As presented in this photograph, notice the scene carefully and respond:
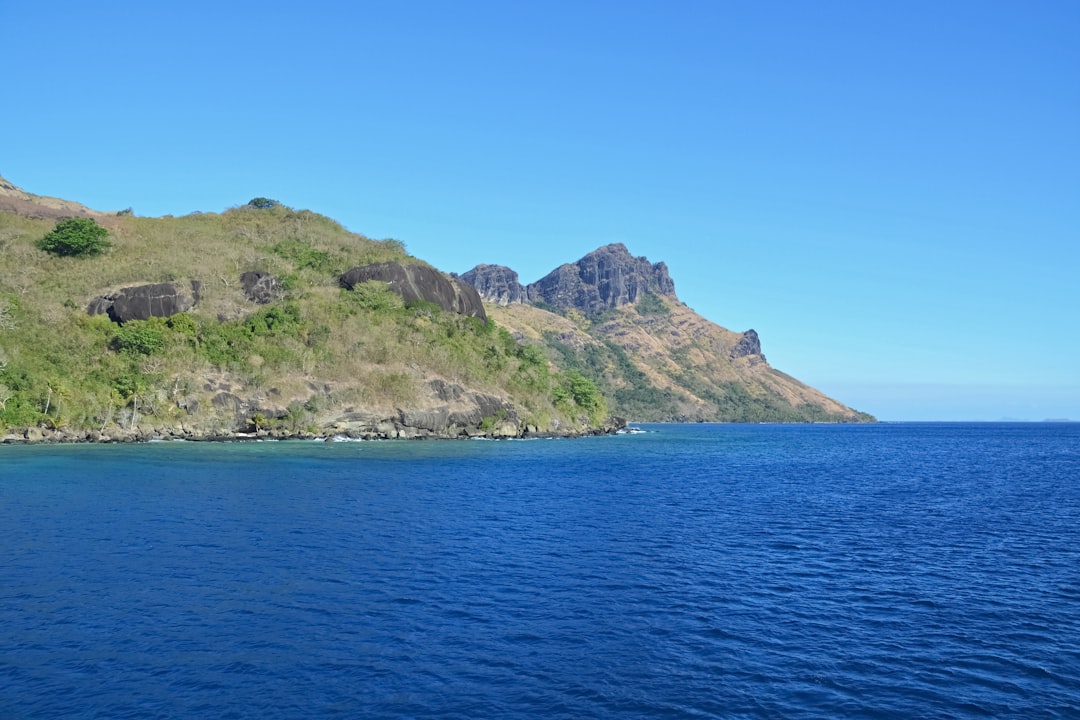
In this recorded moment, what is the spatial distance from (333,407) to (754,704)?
4064 inches

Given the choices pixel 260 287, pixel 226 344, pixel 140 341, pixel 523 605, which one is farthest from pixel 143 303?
pixel 523 605

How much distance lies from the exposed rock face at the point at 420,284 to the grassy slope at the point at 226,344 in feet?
14.0

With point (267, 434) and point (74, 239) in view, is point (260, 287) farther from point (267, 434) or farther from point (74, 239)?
point (267, 434)

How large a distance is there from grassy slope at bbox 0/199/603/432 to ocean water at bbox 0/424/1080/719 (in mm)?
54150

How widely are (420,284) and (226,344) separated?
1682 inches

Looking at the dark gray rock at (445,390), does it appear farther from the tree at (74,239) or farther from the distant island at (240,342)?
the tree at (74,239)

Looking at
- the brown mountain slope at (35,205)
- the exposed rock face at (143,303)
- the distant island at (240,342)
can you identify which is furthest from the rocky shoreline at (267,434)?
the brown mountain slope at (35,205)

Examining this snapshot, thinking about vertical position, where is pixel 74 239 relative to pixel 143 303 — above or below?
above

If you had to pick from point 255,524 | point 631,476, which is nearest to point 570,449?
point 631,476

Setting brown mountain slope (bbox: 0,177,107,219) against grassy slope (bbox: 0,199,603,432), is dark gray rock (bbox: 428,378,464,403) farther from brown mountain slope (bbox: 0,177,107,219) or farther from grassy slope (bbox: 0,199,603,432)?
brown mountain slope (bbox: 0,177,107,219)

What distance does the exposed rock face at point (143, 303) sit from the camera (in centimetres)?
11638

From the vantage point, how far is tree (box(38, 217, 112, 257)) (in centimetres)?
12912

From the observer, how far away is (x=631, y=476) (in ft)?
230

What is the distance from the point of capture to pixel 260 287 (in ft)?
429
